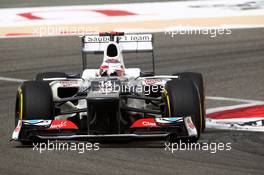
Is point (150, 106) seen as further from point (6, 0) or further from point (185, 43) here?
point (6, 0)

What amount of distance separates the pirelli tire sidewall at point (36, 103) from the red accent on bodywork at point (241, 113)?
2.62 m

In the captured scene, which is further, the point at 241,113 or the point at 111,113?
the point at 241,113

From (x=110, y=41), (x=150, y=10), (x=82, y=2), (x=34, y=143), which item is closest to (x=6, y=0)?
(x=82, y=2)

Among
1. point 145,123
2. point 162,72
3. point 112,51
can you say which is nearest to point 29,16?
point 162,72

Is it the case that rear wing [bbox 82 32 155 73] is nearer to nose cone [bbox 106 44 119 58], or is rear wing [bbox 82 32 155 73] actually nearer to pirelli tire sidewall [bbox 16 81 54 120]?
nose cone [bbox 106 44 119 58]

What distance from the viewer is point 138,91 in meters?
13.0

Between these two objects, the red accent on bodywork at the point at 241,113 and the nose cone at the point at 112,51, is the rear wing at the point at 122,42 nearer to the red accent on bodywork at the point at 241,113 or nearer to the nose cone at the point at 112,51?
the nose cone at the point at 112,51

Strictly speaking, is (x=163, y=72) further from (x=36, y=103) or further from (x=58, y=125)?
(x=58, y=125)

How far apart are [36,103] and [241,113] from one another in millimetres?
3103

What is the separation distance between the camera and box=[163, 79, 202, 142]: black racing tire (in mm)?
11945

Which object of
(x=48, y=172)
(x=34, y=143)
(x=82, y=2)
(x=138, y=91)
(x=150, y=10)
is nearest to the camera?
(x=48, y=172)

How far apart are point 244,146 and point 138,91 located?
1806 mm

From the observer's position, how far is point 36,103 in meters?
12.0

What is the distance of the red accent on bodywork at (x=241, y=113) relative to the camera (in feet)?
44.8
